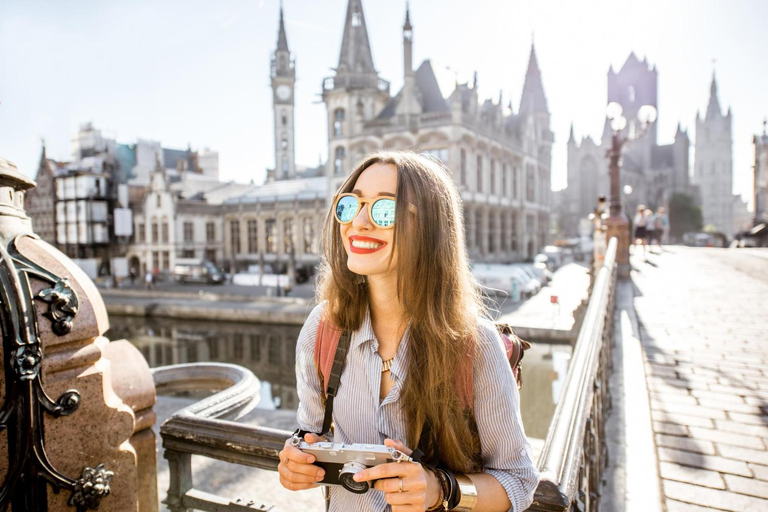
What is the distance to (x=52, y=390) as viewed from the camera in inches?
67.6

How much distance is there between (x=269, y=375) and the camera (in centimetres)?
Result: 1784

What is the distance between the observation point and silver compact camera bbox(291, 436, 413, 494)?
1.08 m

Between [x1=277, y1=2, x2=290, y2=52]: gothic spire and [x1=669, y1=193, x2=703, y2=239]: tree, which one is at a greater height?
[x1=277, y1=2, x2=290, y2=52]: gothic spire

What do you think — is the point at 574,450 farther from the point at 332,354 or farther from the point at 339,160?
the point at 339,160

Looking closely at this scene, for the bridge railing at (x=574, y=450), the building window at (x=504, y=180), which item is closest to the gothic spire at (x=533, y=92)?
the building window at (x=504, y=180)

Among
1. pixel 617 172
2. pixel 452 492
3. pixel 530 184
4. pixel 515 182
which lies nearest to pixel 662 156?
pixel 530 184

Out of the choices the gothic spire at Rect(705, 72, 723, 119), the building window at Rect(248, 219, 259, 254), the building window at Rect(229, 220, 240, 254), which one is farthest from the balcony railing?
the gothic spire at Rect(705, 72, 723, 119)

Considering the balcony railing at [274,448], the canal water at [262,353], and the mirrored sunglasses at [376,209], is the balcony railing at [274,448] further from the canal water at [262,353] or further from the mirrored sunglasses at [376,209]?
the canal water at [262,353]

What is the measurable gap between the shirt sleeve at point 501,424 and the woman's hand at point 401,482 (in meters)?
0.22

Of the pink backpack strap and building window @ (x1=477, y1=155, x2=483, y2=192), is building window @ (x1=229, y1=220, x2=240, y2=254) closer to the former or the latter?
building window @ (x1=477, y1=155, x2=483, y2=192)

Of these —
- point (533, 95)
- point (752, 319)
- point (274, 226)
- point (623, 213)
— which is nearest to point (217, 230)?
point (274, 226)

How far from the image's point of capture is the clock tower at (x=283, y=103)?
59594mm

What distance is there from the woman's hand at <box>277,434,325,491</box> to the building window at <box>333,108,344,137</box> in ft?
125

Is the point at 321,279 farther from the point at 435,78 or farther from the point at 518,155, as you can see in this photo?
the point at 518,155
